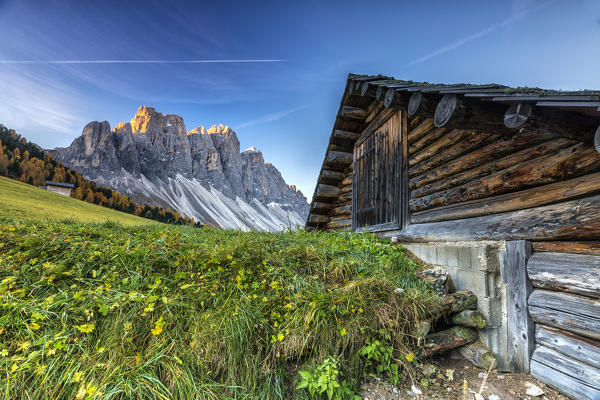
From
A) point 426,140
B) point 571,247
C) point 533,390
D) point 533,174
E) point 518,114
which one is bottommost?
point 533,390

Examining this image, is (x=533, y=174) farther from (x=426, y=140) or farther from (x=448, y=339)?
(x=448, y=339)

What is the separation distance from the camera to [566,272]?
2689 mm

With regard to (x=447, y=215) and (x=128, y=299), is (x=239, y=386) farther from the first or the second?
(x=447, y=215)

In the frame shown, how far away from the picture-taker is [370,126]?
23.1ft

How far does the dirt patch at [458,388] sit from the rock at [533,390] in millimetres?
25

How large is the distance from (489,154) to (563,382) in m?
2.60

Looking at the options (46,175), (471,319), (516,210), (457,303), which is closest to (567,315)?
(471,319)

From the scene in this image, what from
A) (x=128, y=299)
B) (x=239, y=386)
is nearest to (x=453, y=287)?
(x=239, y=386)

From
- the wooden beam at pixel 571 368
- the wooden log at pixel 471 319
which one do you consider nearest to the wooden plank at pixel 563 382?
the wooden beam at pixel 571 368

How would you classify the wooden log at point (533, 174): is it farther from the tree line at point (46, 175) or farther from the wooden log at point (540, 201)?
the tree line at point (46, 175)

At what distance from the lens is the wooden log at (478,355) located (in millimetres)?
3217

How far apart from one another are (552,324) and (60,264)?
5.89m

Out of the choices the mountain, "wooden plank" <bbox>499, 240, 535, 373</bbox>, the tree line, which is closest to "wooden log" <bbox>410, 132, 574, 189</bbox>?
"wooden plank" <bbox>499, 240, 535, 373</bbox>

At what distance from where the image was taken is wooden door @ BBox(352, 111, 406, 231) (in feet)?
18.4
